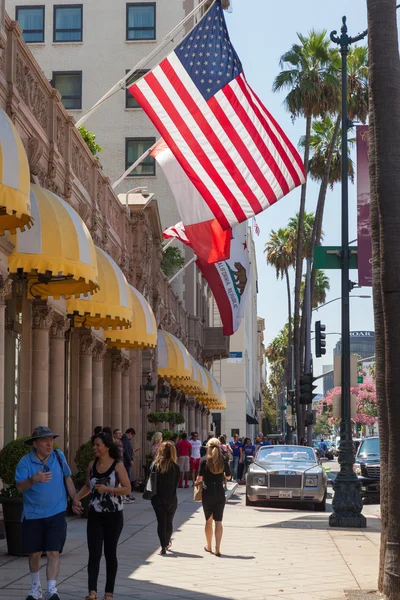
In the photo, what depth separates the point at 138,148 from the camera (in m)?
49.6

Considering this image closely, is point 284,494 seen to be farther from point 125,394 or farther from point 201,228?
point 201,228

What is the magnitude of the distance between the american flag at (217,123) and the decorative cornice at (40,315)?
4028 millimetres

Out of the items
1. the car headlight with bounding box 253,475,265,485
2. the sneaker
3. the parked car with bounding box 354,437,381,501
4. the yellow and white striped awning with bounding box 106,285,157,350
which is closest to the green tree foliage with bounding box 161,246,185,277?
the parked car with bounding box 354,437,381,501

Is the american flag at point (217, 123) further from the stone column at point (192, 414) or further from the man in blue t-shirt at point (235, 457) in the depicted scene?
the stone column at point (192, 414)

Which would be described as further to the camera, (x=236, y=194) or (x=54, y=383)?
(x=54, y=383)

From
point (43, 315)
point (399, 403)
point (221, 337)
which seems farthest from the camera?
point (221, 337)

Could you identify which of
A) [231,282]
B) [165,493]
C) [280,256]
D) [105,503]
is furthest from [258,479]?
[280,256]

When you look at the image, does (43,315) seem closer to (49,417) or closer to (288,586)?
(49,417)

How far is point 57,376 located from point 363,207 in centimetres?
742

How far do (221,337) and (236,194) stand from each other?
4516 centimetres

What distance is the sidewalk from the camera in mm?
11406

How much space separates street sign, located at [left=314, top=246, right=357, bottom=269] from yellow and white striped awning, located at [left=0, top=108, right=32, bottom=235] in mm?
8498

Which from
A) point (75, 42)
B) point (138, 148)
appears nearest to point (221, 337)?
point (138, 148)

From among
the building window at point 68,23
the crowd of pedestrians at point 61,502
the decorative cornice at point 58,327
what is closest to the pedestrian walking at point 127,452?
the decorative cornice at point 58,327
